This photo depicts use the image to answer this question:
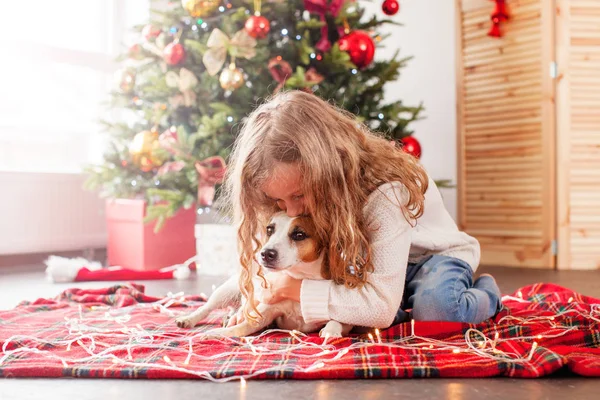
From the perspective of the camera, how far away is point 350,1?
11.6ft

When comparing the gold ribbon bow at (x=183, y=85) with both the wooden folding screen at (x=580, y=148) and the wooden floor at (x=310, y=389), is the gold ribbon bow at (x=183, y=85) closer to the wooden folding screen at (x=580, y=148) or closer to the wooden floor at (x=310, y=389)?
the wooden folding screen at (x=580, y=148)

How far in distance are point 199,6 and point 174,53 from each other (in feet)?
0.91

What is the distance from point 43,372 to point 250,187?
2.03 feet

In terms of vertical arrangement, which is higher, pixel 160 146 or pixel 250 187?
pixel 160 146

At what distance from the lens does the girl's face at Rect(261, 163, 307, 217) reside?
1.55 m

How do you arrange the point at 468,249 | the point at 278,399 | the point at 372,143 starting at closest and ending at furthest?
the point at 278,399
the point at 372,143
the point at 468,249

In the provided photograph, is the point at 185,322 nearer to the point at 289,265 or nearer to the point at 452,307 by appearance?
the point at 289,265

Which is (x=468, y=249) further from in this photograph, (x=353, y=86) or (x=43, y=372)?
(x=353, y=86)

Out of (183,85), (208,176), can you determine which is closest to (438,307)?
(208,176)

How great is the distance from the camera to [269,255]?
61.3 inches

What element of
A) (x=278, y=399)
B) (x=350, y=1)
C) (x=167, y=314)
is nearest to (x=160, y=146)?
(x=350, y=1)

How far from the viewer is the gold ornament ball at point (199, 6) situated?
3.46 m

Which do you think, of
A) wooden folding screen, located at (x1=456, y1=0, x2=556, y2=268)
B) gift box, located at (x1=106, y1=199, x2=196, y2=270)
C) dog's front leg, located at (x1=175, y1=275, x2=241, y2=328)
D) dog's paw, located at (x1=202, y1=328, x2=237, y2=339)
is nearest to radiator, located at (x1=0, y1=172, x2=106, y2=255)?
gift box, located at (x1=106, y1=199, x2=196, y2=270)

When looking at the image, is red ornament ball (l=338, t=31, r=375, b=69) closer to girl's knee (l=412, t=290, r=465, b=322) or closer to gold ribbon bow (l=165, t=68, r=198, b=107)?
gold ribbon bow (l=165, t=68, r=198, b=107)
